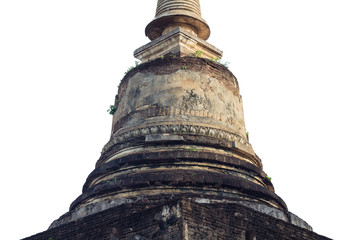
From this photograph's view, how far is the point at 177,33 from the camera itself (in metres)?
12.5

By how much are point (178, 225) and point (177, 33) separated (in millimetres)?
6037

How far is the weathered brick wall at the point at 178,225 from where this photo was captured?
7.60 meters

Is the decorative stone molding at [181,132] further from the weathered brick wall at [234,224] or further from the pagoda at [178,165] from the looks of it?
the weathered brick wall at [234,224]

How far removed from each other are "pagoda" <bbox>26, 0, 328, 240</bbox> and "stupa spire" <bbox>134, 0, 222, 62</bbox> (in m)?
0.03

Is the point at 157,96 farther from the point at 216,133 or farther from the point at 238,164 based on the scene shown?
the point at 238,164

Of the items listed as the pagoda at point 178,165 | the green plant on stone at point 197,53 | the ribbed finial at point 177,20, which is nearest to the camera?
the pagoda at point 178,165

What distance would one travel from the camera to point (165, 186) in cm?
930

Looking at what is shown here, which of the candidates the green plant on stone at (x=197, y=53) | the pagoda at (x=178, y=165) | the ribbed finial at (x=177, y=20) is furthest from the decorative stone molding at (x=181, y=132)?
the ribbed finial at (x=177, y=20)

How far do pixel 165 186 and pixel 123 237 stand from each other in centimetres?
151

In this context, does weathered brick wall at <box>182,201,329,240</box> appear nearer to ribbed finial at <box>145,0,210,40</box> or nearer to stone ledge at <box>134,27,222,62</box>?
stone ledge at <box>134,27,222,62</box>

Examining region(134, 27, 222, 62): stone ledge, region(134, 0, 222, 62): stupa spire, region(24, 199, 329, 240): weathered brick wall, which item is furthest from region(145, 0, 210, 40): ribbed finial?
region(24, 199, 329, 240): weathered brick wall

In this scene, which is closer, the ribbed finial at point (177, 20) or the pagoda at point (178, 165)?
the pagoda at point (178, 165)

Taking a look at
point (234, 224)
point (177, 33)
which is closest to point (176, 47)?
point (177, 33)

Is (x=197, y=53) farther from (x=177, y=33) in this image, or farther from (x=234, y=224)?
(x=234, y=224)
